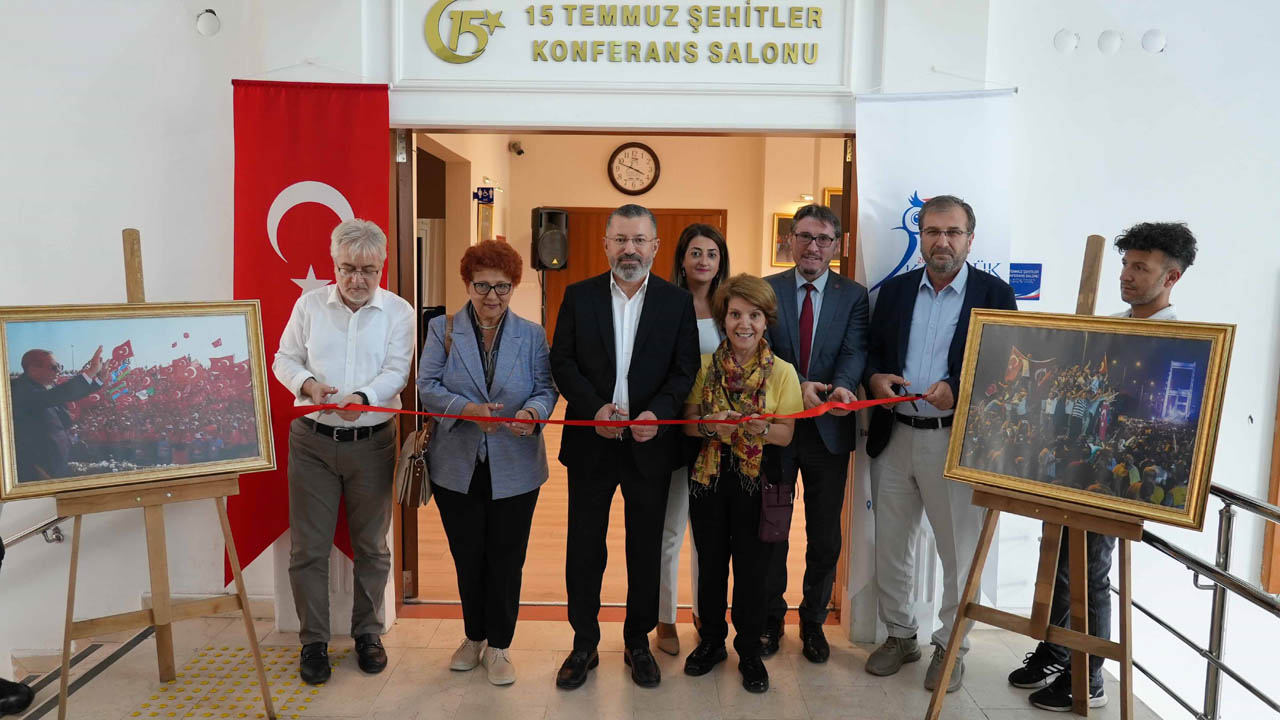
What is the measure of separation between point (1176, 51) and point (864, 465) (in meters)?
2.28

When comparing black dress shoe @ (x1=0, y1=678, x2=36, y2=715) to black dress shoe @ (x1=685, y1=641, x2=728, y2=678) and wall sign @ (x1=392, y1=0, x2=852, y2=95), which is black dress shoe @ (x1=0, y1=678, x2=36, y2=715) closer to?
black dress shoe @ (x1=685, y1=641, x2=728, y2=678)

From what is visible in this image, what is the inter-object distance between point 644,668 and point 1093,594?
169cm

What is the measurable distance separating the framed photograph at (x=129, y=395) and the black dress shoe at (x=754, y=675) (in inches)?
76.3

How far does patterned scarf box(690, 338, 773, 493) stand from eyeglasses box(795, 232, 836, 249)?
491mm

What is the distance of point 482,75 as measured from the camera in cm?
370

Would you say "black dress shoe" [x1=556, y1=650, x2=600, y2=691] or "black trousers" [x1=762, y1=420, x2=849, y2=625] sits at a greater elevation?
"black trousers" [x1=762, y1=420, x2=849, y2=625]

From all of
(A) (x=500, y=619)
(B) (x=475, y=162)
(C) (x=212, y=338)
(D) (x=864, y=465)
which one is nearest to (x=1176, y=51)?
(D) (x=864, y=465)

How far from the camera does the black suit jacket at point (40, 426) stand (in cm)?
265

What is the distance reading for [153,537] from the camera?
2.89 metres

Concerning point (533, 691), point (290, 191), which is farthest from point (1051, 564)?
point (290, 191)

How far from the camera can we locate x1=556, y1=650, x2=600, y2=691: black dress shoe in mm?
3260

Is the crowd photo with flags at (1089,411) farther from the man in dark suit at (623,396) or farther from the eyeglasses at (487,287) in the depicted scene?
the eyeglasses at (487,287)

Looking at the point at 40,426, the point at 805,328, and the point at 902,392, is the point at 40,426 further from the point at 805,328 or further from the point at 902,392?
the point at 902,392

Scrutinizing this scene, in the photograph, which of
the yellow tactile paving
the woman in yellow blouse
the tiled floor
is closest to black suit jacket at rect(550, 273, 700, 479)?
the woman in yellow blouse
